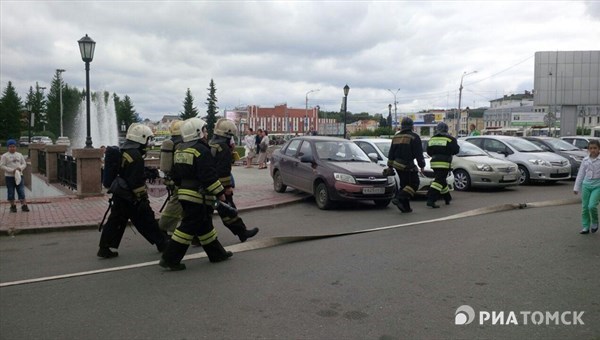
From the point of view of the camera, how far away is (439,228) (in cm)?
834

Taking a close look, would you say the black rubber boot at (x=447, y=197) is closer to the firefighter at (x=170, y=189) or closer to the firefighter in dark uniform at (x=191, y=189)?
the firefighter at (x=170, y=189)

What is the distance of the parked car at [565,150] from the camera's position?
1655 cm

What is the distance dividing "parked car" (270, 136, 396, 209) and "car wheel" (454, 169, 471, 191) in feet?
11.6

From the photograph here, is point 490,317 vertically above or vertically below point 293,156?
below

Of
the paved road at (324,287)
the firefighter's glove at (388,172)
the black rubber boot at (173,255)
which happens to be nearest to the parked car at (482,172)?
the firefighter's glove at (388,172)

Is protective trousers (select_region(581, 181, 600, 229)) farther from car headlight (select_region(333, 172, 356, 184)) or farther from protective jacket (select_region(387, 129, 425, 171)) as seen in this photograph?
car headlight (select_region(333, 172, 356, 184))

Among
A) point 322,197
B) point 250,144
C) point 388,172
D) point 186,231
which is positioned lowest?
point 322,197

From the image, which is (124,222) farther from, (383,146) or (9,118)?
(9,118)

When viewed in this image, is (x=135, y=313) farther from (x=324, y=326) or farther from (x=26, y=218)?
(x=26, y=218)

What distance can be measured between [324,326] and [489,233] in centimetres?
457

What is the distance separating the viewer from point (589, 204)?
7629mm

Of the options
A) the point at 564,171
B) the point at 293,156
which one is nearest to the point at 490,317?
the point at 293,156
